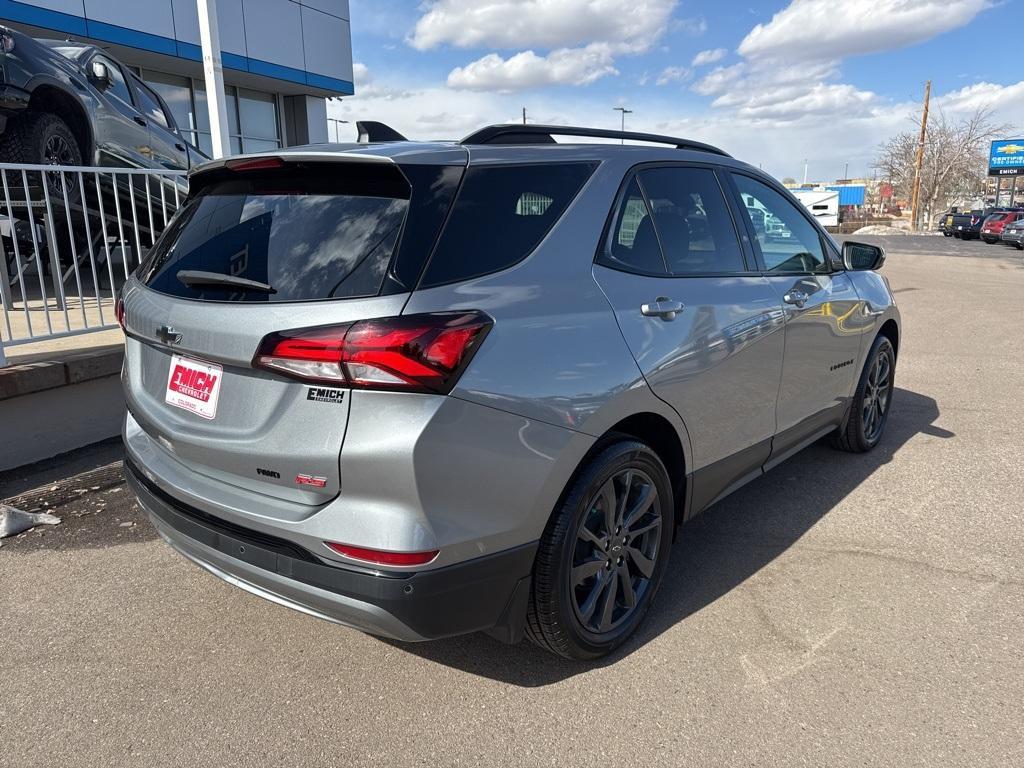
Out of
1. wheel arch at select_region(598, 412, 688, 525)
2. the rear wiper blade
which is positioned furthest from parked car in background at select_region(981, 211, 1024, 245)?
the rear wiper blade

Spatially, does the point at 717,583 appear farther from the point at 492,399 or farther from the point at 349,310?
the point at 349,310

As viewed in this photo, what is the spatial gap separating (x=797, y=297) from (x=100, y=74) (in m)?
7.24

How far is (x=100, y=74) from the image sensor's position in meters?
7.59

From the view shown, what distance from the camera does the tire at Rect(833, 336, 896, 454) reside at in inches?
183

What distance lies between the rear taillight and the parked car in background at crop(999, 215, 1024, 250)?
39.4m

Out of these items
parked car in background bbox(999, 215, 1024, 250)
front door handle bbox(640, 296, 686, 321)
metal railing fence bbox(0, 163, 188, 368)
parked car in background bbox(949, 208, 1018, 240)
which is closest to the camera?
front door handle bbox(640, 296, 686, 321)

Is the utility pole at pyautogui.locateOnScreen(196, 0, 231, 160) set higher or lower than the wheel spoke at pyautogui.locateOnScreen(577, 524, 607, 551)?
higher

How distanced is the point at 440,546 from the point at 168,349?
1.18 m

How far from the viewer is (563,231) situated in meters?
2.54

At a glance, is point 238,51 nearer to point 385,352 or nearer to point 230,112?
point 230,112

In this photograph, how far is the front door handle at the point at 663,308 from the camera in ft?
8.89

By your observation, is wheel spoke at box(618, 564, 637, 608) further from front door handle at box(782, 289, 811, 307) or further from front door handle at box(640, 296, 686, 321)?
front door handle at box(782, 289, 811, 307)

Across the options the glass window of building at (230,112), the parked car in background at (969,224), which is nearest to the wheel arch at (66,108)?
the glass window of building at (230,112)

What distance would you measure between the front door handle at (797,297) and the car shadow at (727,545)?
1122 millimetres
